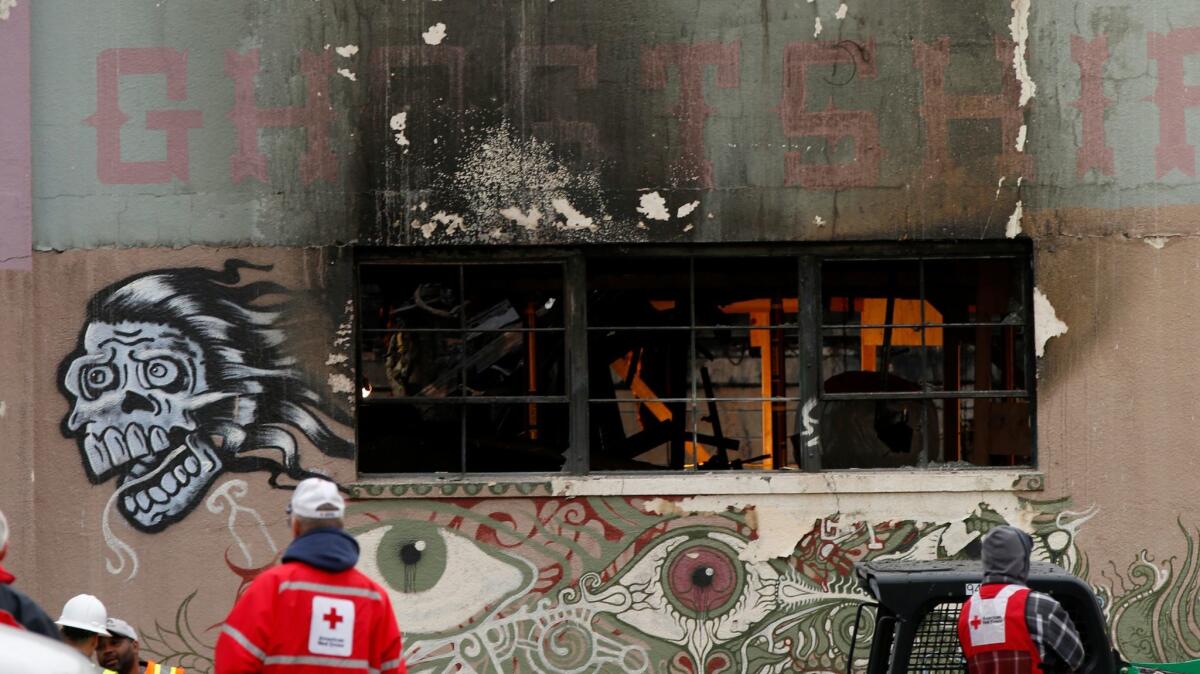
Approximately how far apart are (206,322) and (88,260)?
77 cm

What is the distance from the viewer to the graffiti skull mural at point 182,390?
8.88 metres

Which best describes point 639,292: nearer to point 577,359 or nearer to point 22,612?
point 577,359

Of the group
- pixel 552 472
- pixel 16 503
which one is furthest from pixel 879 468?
pixel 16 503

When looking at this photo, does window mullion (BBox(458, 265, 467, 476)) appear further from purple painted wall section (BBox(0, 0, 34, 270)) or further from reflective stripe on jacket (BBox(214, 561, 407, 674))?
reflective stripe on jacket (BBox(214, 561, 407, 674))

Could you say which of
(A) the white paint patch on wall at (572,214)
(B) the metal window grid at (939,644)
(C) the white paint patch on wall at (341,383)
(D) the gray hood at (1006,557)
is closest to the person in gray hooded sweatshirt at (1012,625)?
(D) the gray hood at (1006,557)

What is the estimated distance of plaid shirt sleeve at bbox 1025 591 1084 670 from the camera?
561 centimetres

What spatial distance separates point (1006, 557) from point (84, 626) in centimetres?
369

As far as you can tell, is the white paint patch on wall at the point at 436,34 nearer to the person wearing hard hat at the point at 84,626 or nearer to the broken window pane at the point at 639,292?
the broken window pane at the point at 639,292

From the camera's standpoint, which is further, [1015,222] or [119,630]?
[1015,222]

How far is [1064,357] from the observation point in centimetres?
886

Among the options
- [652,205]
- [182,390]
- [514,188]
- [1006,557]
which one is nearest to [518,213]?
[514,188]

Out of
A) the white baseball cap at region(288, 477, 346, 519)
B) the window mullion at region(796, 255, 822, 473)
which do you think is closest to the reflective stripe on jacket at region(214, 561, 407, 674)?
the white baseball cap at region(288, 477, 346, 519)

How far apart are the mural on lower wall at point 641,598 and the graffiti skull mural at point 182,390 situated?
2.35ft

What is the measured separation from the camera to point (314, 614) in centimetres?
512
